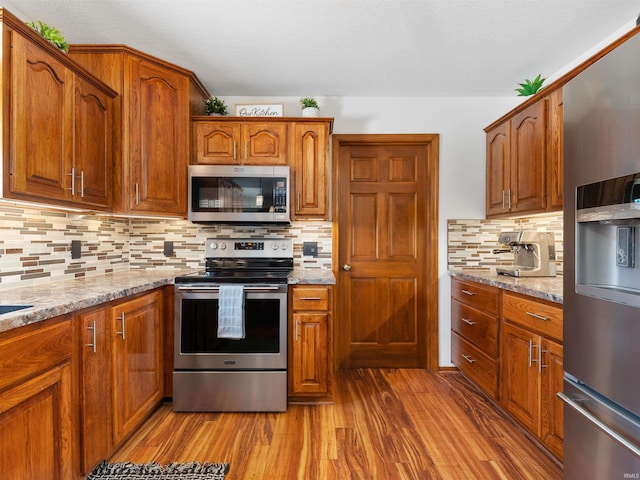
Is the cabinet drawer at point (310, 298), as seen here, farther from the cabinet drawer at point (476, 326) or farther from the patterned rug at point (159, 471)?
the cabinet drawer at point (476, 326)

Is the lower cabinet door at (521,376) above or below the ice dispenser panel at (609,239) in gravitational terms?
below

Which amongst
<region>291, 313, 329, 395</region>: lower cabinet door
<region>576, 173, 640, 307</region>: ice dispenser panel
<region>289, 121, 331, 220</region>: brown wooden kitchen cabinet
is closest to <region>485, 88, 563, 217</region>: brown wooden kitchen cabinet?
<region>576, 173, 640, 307</region>: ice dispenser panel

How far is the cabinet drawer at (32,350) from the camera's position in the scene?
3.64 ft

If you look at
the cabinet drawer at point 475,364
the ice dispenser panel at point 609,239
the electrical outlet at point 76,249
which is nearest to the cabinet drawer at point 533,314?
the cabinet drawer at point 475,364

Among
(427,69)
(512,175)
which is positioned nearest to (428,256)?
(512,175)

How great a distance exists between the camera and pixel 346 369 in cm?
307

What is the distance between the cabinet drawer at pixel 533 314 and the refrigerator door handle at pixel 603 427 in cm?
44

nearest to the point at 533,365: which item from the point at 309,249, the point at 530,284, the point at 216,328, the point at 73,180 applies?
the point at 530,284

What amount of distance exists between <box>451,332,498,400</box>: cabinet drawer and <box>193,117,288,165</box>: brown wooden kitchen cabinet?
1992 mm

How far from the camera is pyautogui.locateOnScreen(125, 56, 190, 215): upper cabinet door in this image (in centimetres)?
224

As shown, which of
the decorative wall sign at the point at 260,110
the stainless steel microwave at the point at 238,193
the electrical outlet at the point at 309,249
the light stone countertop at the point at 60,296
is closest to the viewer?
the light stone countertop at the point at 60,296

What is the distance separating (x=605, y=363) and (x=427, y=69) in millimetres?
2185

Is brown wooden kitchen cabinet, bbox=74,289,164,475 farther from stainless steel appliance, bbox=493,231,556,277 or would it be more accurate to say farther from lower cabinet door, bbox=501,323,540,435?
stainless steel appliance, bbox=493,231,556,277

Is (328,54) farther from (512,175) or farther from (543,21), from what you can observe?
(512,175)
